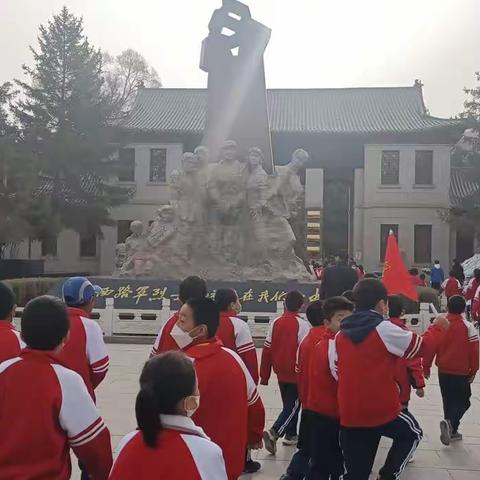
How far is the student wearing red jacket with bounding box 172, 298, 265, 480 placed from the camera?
2.78 metres

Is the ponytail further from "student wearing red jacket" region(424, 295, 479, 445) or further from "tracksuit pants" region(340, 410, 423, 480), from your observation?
"student wearing red jacket" region(424, 295, 479, 445)

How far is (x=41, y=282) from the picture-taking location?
17484mm

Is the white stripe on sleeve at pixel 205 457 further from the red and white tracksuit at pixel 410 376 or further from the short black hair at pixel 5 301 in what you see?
the red and white tracksuit at pixel 410 376

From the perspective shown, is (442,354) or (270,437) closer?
(270,437)

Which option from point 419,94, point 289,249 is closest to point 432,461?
point 289,249

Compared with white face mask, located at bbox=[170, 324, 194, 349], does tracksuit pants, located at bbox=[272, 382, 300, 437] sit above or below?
below

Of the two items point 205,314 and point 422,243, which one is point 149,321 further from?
point 422,243

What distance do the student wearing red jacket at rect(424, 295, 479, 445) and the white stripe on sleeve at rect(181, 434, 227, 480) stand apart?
12.5ft

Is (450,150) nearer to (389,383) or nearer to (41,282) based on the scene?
(41,282)

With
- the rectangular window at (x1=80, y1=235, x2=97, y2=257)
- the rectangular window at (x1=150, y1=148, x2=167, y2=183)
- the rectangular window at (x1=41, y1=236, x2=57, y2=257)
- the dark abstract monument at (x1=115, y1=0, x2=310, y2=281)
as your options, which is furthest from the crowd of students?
the rectangular window at (x1=41, y1=236, x2=57, y2=257)

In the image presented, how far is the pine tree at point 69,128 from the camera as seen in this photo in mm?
26047

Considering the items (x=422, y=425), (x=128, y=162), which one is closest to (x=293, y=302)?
(x=422, y=425)

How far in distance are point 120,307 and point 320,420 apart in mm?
9091

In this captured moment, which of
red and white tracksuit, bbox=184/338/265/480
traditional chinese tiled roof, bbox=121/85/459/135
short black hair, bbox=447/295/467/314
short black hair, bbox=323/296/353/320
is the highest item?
traditional chinese tiled roof, bbox=121/85/459/135
